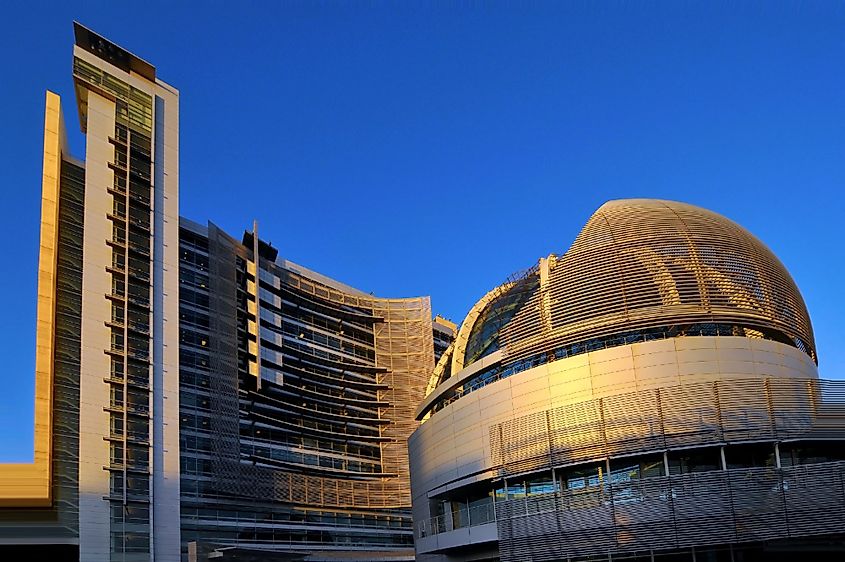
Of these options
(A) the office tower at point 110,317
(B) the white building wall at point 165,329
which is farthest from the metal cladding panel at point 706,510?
(A) the office tower at point 110,317

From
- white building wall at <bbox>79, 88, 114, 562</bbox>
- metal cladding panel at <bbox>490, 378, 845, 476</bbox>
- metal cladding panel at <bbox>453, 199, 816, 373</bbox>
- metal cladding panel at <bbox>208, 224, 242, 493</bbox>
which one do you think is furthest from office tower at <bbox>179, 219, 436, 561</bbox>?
metal cladding panel at <bbox>453, 199, 816, 373</bbox>

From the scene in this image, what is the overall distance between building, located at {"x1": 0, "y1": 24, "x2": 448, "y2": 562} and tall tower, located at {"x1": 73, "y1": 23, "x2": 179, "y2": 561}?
0.12 meters

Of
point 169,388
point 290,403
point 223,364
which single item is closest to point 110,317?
point 169,388

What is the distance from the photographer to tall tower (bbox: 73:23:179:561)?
197ft

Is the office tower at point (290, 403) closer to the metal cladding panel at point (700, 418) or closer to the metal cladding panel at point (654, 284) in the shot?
the metal cladding panel at point (700, 418)

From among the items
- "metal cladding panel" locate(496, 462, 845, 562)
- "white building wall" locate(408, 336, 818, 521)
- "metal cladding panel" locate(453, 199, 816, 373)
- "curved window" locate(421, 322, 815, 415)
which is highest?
"metal cladding panel" locate(453, 199, 816, 373)

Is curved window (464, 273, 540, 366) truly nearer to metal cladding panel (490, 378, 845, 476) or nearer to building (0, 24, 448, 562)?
metal cladding panel (490, 378, 845, 476)

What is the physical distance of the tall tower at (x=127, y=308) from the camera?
60000 mm

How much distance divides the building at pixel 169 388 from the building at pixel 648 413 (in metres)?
20.7

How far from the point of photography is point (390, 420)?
96.1m

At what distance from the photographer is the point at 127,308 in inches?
2566

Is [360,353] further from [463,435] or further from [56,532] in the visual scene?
[463,435]

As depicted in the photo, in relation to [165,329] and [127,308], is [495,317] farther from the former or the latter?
[127,308]

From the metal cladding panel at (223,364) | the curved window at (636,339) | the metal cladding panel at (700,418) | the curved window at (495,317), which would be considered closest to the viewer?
the metal cladding panel at (700,418)
